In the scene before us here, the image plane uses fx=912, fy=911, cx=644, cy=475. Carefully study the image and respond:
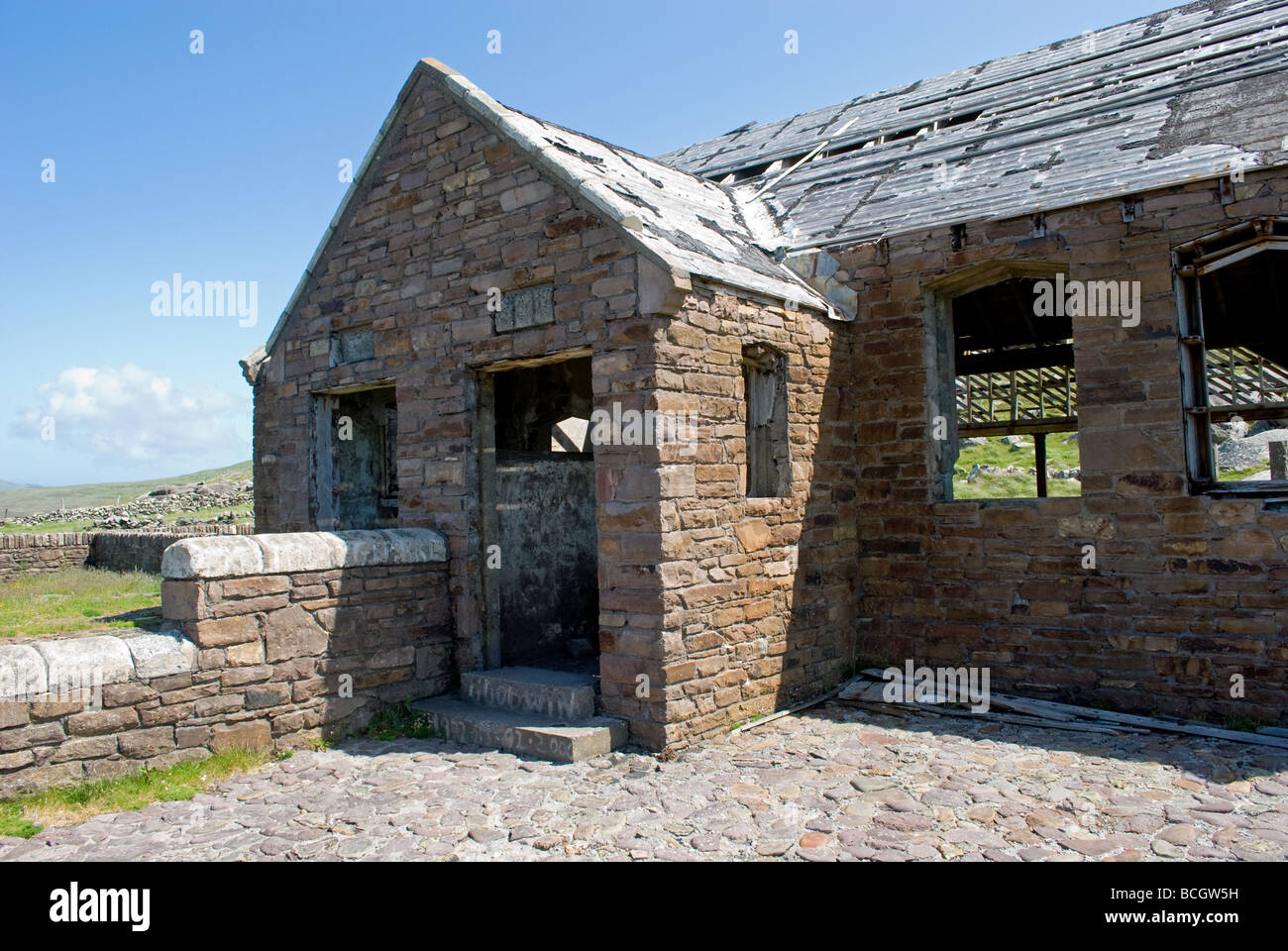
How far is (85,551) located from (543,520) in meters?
15.0

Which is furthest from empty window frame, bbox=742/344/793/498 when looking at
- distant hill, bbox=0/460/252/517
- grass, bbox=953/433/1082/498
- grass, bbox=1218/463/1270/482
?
distant hill, bbox=0/460/252/517

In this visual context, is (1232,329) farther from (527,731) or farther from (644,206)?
(527,731)

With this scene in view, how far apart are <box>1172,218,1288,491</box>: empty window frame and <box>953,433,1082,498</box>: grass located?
4911 millimetres

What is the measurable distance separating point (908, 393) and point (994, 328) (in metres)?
4.39

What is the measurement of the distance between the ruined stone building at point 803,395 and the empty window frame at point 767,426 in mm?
31

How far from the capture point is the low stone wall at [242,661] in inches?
216

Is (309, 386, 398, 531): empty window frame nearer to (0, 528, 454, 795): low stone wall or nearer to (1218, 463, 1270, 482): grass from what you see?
(0, 528, 454, 795): low stone wall

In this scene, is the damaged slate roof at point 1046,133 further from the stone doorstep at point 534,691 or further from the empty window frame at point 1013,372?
the stone doorstep at point 534,691

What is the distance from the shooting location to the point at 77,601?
1183 cm

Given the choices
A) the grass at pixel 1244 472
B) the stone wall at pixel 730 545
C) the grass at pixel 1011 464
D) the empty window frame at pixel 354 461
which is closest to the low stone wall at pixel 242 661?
the empty window frame at pixel 354 461

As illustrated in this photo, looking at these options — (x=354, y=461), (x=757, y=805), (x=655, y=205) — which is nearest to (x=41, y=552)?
(x=354, y=461)

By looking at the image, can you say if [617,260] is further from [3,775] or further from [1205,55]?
[1205,55]

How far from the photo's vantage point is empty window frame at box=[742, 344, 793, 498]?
766 cm

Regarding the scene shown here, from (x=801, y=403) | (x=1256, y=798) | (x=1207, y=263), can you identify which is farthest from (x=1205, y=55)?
(x=1256, y=798)
